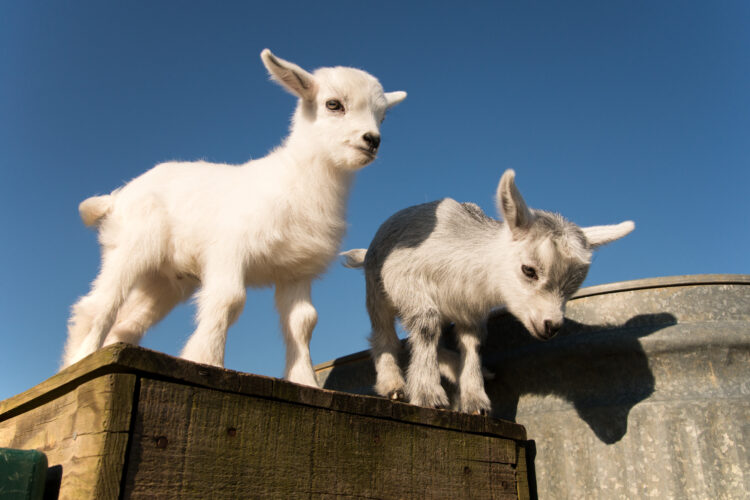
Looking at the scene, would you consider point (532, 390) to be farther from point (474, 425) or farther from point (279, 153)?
point (279, 153)

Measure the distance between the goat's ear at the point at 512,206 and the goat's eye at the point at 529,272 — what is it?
0.73 ft

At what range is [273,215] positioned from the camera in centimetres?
325

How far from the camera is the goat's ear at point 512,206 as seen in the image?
3.53 metres

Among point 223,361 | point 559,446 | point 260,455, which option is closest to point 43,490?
point 260,455

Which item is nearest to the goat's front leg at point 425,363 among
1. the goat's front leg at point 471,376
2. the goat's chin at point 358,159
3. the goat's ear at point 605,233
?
the goat's front leg at point 471,376

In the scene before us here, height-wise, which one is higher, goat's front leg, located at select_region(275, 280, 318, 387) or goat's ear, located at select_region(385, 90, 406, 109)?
goat's ear, located at select_region(385, 90, 406, 109)

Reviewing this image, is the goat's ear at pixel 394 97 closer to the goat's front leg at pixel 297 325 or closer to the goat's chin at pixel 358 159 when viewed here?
the goat's chin at pixel 358 159

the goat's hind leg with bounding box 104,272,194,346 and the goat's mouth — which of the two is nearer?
the goat's mouth

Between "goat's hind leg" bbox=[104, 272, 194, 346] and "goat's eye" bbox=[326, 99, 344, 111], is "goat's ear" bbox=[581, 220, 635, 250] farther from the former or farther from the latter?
"goat's hind leg" bbox=[104, 272, 194, 346]

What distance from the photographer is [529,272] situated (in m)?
3.48

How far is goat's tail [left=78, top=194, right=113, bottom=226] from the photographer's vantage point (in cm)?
375

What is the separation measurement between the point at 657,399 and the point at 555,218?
1.12 m

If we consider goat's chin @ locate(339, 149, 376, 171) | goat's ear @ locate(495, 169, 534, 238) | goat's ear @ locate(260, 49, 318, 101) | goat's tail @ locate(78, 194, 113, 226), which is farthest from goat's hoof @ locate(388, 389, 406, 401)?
goat's tail @ locate(78, 194, 113, 226)

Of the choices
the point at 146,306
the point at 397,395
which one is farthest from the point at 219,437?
the point at 146,306
